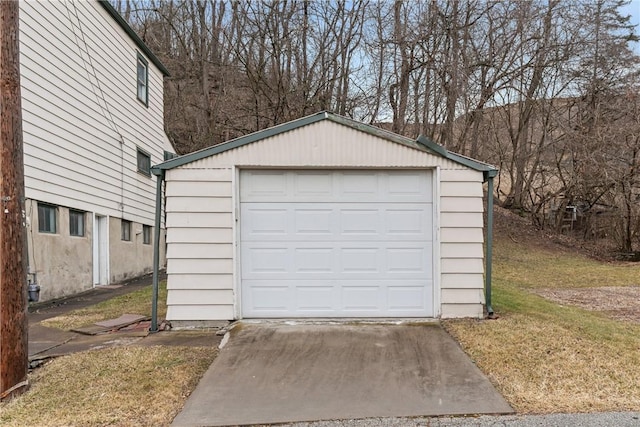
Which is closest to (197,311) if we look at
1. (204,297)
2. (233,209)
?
(204,297)

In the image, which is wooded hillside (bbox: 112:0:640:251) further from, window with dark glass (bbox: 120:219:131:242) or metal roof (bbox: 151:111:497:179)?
metal roof (bbox: 151:111:497:179)

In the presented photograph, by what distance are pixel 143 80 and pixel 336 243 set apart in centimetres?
1059

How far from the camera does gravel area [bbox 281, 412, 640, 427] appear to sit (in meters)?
3.32

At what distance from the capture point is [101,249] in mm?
11266

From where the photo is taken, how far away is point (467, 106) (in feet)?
58.4

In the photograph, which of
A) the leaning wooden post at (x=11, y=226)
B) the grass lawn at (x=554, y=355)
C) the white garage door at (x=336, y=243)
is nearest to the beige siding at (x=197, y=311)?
the white garage door at (x=336, y=243)

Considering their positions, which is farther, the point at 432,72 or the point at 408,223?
the point at 432,72

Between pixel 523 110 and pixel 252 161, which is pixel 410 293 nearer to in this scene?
pixel 252 161

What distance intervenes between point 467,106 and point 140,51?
1216 cm

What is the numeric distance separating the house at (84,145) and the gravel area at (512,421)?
7.38m

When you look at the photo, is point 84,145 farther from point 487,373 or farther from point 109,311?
point 487,373

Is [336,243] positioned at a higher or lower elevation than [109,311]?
higher

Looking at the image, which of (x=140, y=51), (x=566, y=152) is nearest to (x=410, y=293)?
(x=140, y=51)

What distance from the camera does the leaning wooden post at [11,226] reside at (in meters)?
3.90
